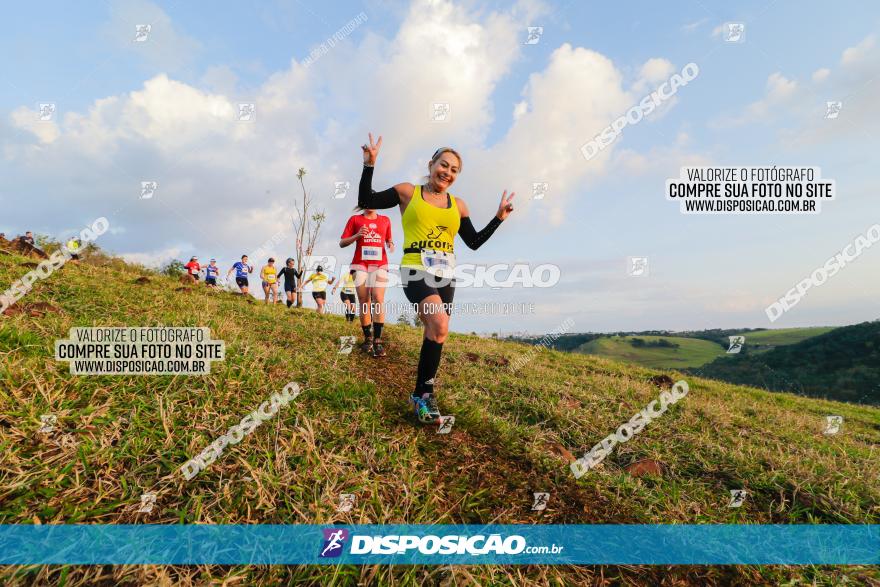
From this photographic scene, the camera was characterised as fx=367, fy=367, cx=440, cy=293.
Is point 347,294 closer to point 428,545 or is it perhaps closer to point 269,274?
point 269,274

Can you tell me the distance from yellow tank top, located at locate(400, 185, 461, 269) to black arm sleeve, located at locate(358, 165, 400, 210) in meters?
0.21

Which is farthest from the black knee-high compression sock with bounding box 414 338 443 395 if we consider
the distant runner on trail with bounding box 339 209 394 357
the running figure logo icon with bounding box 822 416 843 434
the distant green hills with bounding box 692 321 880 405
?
the distant green hills with bounding box 692 321 880 405

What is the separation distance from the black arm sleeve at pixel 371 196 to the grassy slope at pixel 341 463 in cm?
204

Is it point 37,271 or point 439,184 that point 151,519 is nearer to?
point 439,184

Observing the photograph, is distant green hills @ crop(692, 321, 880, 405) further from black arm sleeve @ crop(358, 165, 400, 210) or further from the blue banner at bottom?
black arm sleeve @ crop(358, 165, 400, 210)

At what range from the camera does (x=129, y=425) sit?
111 inches

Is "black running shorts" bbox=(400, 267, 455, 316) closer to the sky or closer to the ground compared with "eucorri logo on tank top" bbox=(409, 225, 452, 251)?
closer to the ground

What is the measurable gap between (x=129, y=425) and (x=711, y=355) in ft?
209

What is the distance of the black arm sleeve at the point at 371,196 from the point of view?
3.96 meters

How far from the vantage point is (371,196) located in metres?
4.11

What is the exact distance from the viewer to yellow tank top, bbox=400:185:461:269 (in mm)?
4168

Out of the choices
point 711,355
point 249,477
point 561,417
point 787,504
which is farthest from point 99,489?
point 711,355

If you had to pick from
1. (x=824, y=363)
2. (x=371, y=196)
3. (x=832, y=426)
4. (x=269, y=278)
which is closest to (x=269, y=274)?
(x=269, y=278)

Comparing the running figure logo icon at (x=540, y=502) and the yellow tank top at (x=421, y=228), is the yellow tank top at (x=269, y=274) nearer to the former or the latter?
the yellow tank top at (x=421, y=228)
